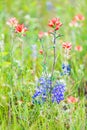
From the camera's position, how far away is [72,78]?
3512mm

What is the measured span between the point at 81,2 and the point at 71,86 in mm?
1753

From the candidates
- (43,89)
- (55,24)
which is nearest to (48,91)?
(43,89)

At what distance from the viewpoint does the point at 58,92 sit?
110 inches

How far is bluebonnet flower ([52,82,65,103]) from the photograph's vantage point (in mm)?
2771

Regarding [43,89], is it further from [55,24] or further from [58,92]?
[55,24]

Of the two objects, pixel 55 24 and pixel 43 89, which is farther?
pixel 43 89

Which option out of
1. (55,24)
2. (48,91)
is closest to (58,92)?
(48,91)

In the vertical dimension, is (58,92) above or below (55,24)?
below

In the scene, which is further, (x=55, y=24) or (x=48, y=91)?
(x=48, y=91)

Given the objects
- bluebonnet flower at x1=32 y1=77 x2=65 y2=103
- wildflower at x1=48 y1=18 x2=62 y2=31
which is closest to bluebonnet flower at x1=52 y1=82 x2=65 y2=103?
bluebonnet flower at x1=32 y1=77 x2=65 y2=103

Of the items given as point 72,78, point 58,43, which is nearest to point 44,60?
point 72,78

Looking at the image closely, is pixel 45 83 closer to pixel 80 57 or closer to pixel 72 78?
pixel 72 78

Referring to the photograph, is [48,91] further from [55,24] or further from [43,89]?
[55,24]

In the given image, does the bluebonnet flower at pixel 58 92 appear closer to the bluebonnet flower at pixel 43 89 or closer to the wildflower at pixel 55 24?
the bluebonnet flower at pixel 43 89
